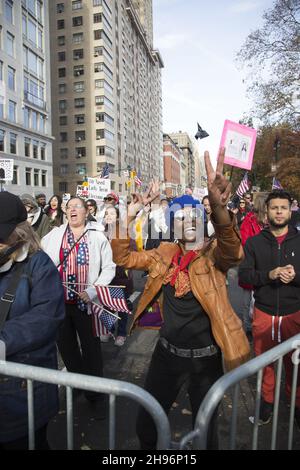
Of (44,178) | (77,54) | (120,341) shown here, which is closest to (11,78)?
(44,178)

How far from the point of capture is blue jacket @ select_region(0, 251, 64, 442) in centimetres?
192

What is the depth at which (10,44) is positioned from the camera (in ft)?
131

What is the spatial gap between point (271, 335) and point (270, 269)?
61cm

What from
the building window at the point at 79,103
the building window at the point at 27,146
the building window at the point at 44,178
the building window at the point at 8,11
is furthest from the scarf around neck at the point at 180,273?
the building window at the point at 79,103

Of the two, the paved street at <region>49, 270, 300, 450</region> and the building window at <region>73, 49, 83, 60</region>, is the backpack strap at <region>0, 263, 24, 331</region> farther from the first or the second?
the building window at <region>73, 49, 83, 60</region>

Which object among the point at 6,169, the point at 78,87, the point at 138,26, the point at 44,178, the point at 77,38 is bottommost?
the point at 6,169

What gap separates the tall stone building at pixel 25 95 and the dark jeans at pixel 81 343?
37.4 m

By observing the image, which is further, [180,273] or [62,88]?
[62,88]

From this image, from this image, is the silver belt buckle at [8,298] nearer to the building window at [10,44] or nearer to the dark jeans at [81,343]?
the dark jeans at [81,343]

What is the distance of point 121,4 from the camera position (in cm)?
7025

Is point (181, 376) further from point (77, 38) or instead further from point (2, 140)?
point (77, 38)

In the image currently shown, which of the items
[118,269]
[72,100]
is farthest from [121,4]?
[118,269]
